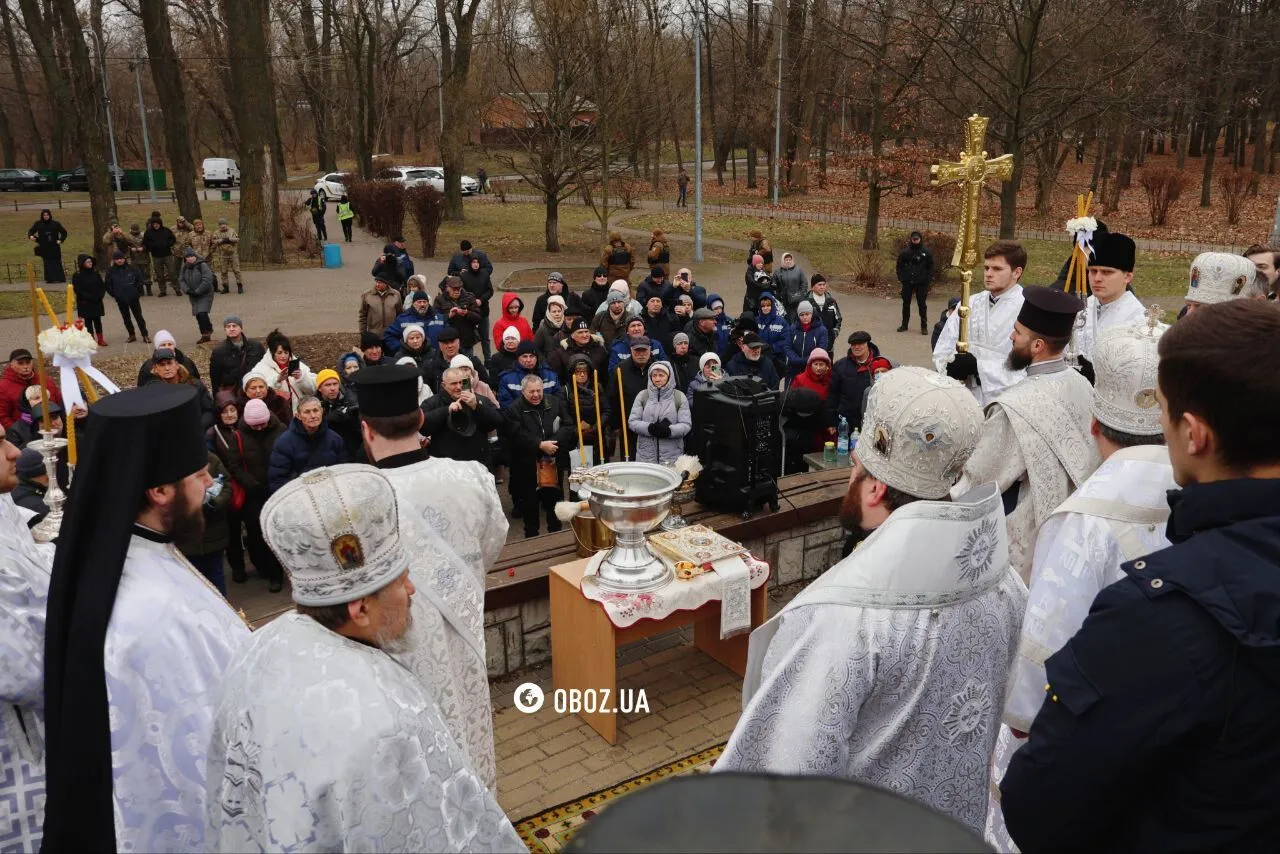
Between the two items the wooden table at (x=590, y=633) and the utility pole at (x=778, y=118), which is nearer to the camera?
the wooden table at (x=590, y=633)

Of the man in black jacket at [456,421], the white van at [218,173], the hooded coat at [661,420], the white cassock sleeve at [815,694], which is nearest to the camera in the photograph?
the white cassock sleeve at [815,694]

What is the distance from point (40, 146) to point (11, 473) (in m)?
59.2

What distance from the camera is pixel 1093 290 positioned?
22.2 ft

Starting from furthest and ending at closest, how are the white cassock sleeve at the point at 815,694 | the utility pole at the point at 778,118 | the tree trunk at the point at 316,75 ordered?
the tree trunk at the point at 316,75
the utility pole at the point at 778,118
the white cassock sleeve at the point at 815,694

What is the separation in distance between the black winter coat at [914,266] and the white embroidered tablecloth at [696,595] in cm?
1233

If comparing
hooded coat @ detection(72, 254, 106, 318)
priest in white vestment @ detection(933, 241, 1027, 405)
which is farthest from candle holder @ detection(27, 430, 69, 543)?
hooded coat @ detection(72, 254, 106, 318)

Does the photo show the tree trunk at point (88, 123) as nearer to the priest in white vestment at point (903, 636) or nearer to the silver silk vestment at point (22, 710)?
the silver silk vestment at point (22, 710)

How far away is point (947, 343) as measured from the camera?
6.84 m

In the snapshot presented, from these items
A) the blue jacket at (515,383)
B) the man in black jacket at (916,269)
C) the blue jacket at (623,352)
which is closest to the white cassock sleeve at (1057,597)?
the blue jacket at (515,383)

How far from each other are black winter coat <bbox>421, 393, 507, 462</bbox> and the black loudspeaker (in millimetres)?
2099

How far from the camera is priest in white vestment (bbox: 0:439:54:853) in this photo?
301cm

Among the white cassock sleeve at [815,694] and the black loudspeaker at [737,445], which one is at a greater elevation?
the white cassock sleeve at [815,694]

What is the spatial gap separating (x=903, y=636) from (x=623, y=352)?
8.09 meters

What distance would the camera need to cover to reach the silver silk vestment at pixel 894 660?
7.59 ft
